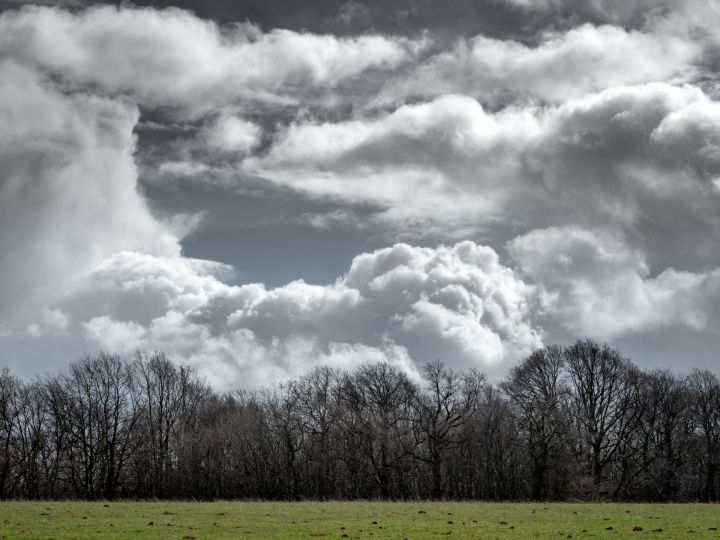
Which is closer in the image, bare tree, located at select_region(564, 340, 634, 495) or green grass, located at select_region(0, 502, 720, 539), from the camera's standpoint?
green grass, located at select_region(0, 502, 720, 539)

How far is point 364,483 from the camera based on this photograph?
79.8m

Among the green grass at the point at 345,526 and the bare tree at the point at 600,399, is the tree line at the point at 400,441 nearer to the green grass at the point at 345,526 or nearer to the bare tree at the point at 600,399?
the bare tree at the point at 600,399

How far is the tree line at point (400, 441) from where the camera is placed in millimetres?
77625

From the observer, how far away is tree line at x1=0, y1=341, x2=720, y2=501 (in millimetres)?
77625

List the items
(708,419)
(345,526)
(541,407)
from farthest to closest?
(708,419) < (541,407) < (345,526)

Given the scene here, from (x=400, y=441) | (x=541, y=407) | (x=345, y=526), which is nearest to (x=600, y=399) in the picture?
(x=541, y=407)

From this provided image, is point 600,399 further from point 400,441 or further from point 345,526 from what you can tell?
point 345,526

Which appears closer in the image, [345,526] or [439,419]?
[345,526]

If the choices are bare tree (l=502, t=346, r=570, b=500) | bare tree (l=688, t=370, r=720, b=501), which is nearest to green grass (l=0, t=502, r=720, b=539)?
bare tree (l=502, t=346, r=570, b=500)

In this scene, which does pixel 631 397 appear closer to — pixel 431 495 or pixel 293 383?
pixel 431 495

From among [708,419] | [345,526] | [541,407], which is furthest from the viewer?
[708,419]

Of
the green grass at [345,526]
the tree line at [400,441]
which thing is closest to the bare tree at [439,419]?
the tree line at [400,441]

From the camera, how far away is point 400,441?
80062 mm

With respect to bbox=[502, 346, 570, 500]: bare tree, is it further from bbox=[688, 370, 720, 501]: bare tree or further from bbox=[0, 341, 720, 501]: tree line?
bbox=[688, 370, 720, 501]: bare tree
